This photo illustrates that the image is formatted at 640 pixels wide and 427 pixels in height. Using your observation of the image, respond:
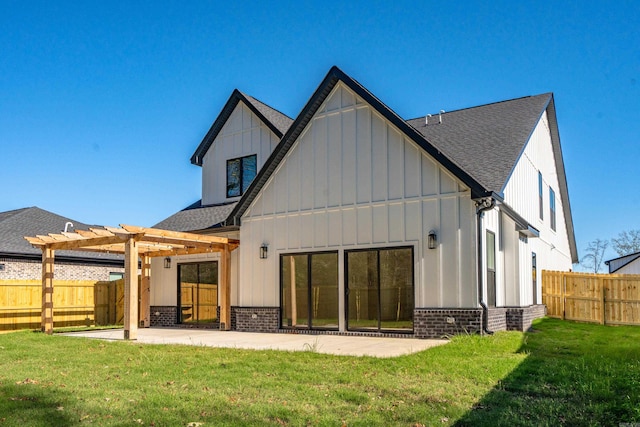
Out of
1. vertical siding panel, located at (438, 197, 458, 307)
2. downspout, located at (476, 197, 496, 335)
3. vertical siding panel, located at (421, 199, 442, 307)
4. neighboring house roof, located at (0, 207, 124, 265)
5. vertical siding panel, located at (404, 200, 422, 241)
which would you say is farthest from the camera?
neighboring house roof, located at (0, 207, 124, 265)

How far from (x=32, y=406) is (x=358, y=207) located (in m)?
9.17

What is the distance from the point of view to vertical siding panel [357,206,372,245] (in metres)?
13.7

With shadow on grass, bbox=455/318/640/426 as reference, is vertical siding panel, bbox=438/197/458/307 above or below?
above

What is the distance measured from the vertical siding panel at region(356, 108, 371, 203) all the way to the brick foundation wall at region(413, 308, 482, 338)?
10.3ft

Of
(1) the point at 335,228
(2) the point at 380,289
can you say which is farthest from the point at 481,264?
(1) the point at 335,228

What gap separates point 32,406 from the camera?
607 centimetres

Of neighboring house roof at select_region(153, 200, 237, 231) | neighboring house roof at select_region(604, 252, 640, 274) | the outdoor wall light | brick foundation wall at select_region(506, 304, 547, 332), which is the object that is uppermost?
neighboring house roof at select_region(153, 200, 237, 231)

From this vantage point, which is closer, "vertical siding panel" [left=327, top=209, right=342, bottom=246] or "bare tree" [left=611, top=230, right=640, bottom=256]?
"vertical siding panel" [left=327, top=209, right=342, bottom=246]

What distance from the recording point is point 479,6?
15859 mm

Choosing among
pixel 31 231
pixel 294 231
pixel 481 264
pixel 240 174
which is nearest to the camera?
pixel 481 264

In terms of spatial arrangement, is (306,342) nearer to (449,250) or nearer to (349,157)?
(449,250)

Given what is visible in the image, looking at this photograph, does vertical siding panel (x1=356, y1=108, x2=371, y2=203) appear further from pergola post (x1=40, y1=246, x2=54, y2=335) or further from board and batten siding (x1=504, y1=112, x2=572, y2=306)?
pergola post (x1=40, y1=246, x2=54, y2=335)

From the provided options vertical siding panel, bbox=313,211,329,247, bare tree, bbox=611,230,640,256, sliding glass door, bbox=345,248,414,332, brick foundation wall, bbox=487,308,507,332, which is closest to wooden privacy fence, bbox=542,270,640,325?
brick foundation wall, bbox=487,308,507,332

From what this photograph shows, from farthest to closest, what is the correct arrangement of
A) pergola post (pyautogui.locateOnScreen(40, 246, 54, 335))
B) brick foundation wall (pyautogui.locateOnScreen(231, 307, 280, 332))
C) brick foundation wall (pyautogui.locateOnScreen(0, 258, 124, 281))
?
1. brick foundation wall (pyautogui.locateOnScreen(0, 258, 124, 281))
2. pergola post (pyautogui.locateOnScreen(40, 246, 54, 335))
3. brick foundation wall (pyautogui.locateOnScreen(231, 307, 280, 332))
